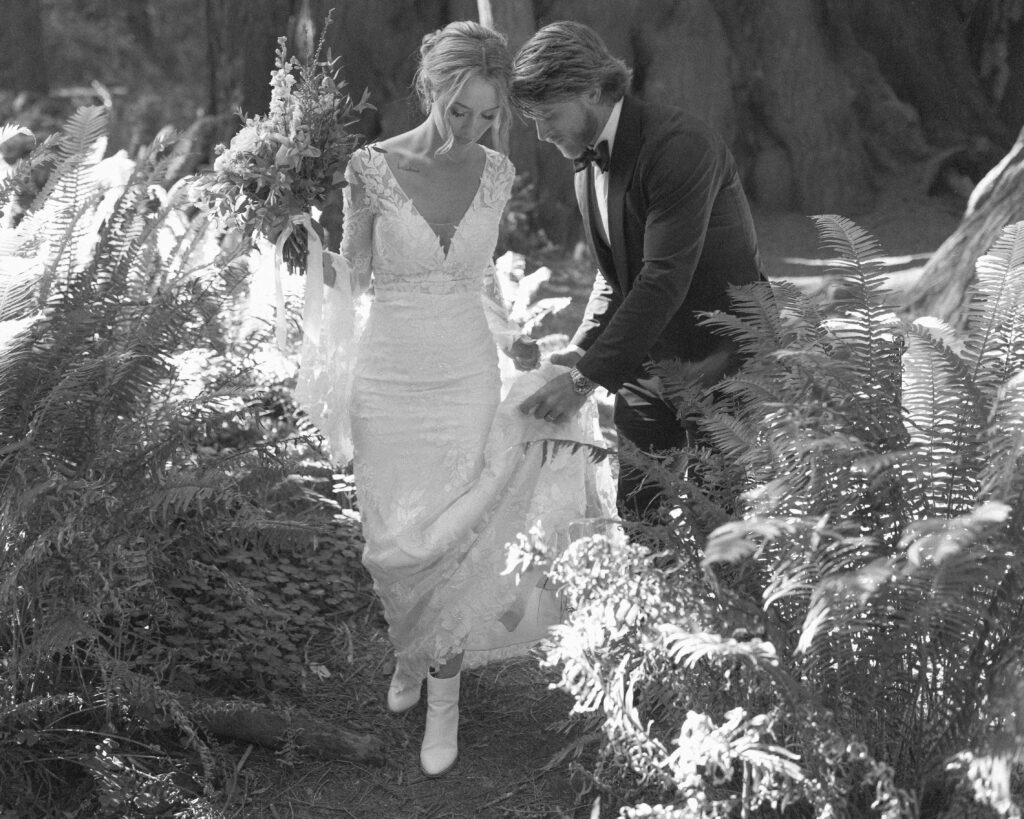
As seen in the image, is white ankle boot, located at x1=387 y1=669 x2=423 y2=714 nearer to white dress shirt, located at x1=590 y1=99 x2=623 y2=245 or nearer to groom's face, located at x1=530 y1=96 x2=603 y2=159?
white dress shirt, located at x1=590 y1=99 x2=623 y2=245

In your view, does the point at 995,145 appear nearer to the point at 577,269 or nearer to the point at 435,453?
the point at 577,269

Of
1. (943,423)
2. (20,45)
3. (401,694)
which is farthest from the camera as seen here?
(20,45)

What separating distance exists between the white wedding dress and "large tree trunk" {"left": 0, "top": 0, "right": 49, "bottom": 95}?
10746 mm

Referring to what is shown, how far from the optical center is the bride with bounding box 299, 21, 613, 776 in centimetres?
363

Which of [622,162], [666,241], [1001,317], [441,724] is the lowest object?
[441,724]

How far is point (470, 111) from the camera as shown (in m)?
3.55

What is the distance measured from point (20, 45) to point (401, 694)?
11324mm

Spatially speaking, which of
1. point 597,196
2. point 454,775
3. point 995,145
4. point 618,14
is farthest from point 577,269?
point 454,775

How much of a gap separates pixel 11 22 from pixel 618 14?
6539 millimetres

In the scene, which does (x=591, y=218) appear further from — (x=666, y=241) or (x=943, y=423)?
(x=943, y=423)

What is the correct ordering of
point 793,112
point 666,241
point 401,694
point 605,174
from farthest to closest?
point 793,112
point 401,694
point 605,174
point 666,241

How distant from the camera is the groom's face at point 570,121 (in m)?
3.62

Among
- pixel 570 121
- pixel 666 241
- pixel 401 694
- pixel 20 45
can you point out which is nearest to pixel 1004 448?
pixel 666 241

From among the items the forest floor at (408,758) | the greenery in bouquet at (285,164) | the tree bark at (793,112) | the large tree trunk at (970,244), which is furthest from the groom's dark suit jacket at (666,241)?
the tree bark at (793,112)
